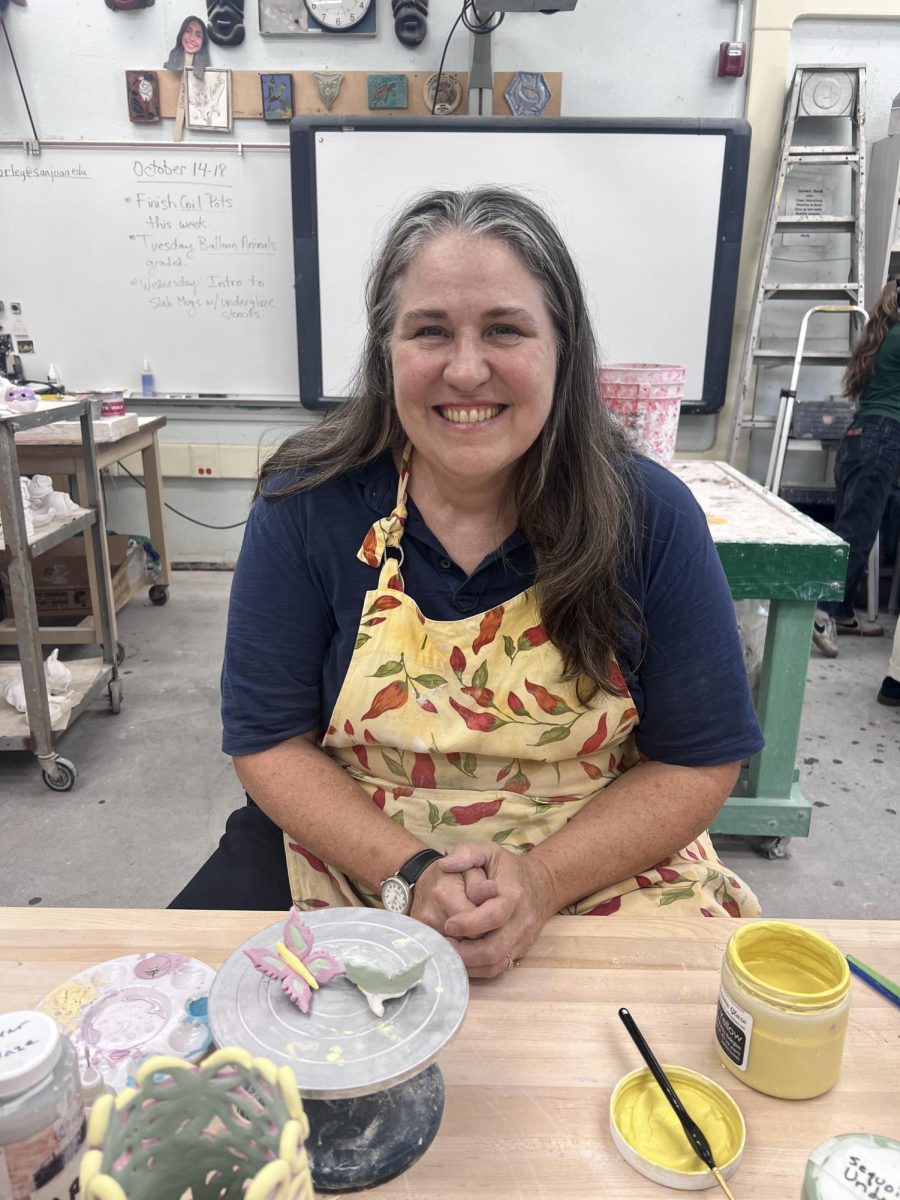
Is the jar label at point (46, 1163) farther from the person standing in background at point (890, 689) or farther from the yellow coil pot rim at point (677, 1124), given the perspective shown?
the person standing in background at point (890, 689)

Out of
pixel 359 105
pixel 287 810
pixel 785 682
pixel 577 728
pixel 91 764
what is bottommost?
pixel 91 764

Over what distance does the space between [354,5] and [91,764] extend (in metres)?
3.35

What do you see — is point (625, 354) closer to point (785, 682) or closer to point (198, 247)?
point (198, 247)

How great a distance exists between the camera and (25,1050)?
0.45m

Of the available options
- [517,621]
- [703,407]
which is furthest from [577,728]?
[703,407]

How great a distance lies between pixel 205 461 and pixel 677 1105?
161 inches

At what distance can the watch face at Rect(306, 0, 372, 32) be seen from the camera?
3.70 m

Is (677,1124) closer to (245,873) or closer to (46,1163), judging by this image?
(46,1163)

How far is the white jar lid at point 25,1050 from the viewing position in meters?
0.44

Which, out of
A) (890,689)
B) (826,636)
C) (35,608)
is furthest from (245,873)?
(826,636)

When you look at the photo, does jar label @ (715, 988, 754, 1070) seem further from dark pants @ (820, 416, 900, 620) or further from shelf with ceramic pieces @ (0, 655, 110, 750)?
dark pants @ (820, 416, 900, 620)

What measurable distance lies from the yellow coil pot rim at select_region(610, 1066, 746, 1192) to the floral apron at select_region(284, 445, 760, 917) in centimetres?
39

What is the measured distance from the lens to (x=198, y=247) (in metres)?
4.04

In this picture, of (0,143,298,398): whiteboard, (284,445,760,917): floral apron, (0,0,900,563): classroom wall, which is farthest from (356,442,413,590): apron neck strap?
(0,0,900,563): classroom wall
